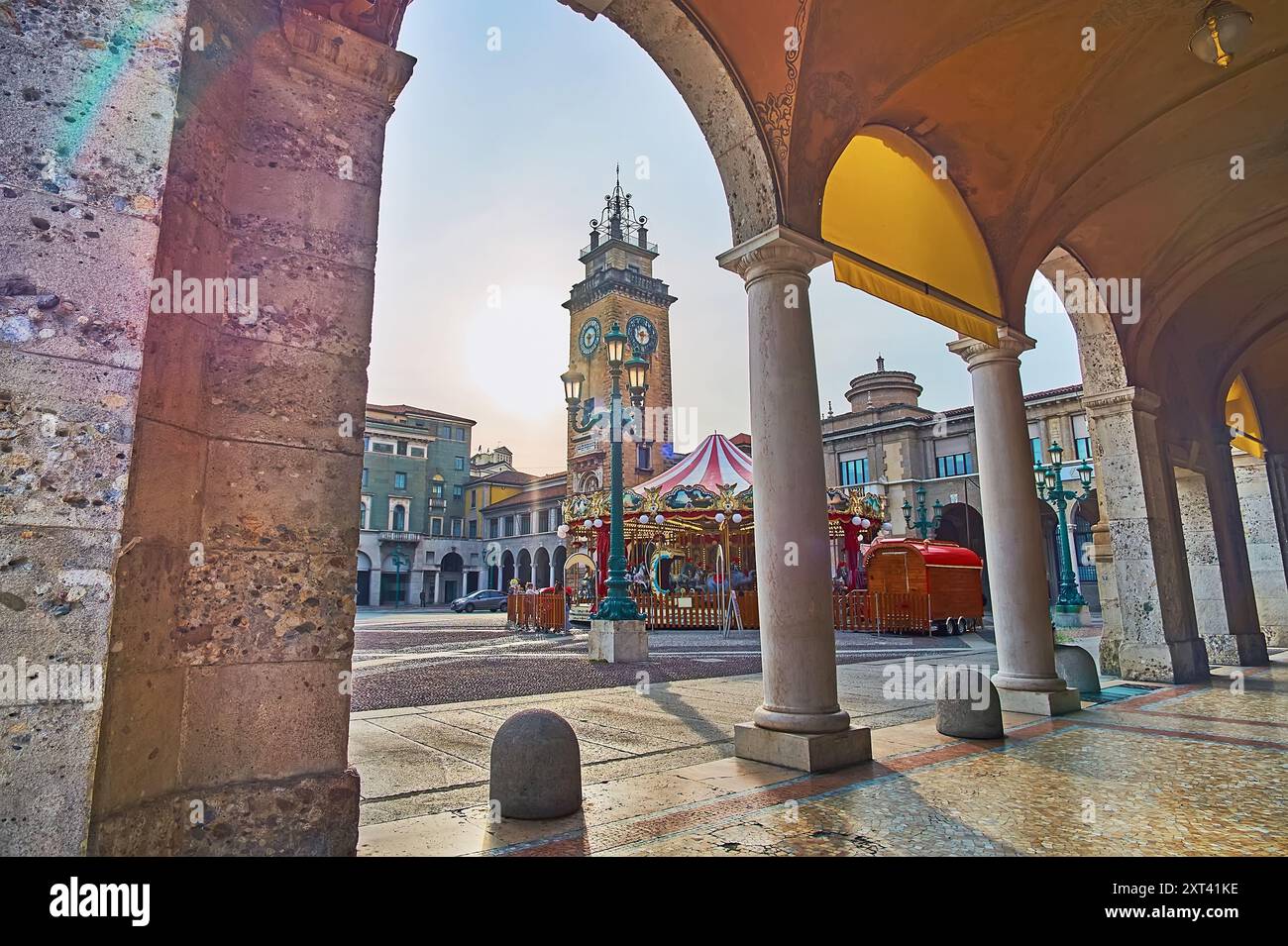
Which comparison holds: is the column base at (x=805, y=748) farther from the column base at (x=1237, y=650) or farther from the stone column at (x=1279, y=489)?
the stone column at (x=1279, y=489)

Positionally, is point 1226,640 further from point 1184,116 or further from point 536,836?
point 536,836

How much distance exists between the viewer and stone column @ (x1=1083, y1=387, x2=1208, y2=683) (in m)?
8.59

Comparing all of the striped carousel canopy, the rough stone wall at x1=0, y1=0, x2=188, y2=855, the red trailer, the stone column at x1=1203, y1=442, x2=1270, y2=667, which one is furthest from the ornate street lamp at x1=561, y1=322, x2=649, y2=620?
the red trailer

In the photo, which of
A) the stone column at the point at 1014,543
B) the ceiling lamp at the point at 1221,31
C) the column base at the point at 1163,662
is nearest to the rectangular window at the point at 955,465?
the column base at the point at 1163,662

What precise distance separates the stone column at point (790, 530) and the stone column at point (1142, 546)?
6.15 metres

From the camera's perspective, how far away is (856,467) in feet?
123

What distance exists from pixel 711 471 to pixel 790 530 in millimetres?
15423

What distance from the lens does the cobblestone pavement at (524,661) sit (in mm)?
8062

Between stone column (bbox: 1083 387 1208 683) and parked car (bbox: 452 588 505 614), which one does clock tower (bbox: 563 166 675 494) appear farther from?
stone column (bbox: 1083 387 1208 683)

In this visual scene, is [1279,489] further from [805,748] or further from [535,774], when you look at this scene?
[535,774]

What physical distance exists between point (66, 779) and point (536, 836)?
185 centimetres

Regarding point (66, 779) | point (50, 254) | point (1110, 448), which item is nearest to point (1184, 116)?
point (1110, 448)

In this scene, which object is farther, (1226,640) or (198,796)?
(1226,640)
